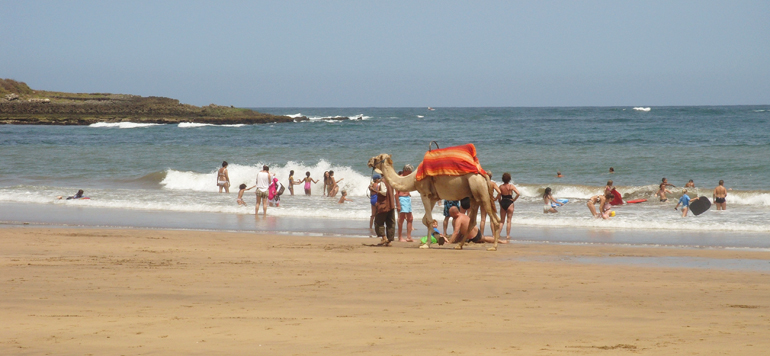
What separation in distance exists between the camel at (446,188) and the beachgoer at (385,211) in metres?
0.18

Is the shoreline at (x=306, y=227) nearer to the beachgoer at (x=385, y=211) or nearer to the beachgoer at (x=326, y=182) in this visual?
the beachgoer at (x=385, y=211)

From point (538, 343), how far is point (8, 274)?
20.4ft

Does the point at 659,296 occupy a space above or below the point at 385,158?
below

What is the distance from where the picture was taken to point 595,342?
17.7ft

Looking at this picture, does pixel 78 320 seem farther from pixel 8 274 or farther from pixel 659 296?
pixel 659 296

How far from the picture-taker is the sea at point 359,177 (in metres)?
15.2

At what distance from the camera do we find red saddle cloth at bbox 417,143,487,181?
35.6ft

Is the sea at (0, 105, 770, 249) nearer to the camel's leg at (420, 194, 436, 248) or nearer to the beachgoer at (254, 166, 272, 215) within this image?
the beachgoer at (254, 166, 272, 215)

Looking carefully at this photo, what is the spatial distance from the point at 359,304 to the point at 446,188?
15.2ft

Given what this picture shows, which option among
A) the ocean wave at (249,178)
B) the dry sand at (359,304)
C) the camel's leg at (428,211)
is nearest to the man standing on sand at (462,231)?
the camel's leg at (428,211)

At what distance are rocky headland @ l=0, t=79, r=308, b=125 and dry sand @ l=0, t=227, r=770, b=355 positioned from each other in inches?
2693

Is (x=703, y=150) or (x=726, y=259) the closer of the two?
(x=726, y=259)

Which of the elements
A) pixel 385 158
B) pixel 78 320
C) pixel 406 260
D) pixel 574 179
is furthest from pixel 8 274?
pixel 574 179

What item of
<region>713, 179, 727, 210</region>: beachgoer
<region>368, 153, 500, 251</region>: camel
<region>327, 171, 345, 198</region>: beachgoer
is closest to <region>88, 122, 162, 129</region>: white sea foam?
<region>327, 171, 345, 198</region>: beachgoer
